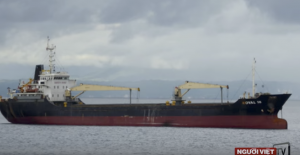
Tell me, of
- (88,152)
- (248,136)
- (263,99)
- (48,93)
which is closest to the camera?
(88,152)

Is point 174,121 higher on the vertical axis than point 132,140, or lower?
higher

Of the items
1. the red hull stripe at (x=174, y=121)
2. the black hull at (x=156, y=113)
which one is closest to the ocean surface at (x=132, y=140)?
the red hull stripe at (x=174, y=121)

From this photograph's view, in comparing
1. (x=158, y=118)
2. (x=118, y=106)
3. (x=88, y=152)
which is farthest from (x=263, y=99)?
(x=88, y=152)

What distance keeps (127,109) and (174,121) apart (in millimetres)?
5179

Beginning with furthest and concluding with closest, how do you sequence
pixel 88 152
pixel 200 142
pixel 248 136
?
pixel 248 136, pixel 200 142, pixel 88 152

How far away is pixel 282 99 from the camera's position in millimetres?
52688

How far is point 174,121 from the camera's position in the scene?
183 ft

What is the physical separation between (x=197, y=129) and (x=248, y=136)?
682 cm

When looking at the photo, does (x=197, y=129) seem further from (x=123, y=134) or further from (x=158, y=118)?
(x=123, y=134)

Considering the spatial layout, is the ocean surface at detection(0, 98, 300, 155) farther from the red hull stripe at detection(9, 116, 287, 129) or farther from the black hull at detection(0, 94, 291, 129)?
the black hull at detection(0, 94, 291, 129)

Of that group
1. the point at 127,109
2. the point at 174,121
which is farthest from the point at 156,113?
the point at 127,109

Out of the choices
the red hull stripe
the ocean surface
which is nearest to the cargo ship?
the red hull stripe

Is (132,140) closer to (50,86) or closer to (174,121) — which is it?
(174,121)

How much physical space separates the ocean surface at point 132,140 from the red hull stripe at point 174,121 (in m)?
0.61
